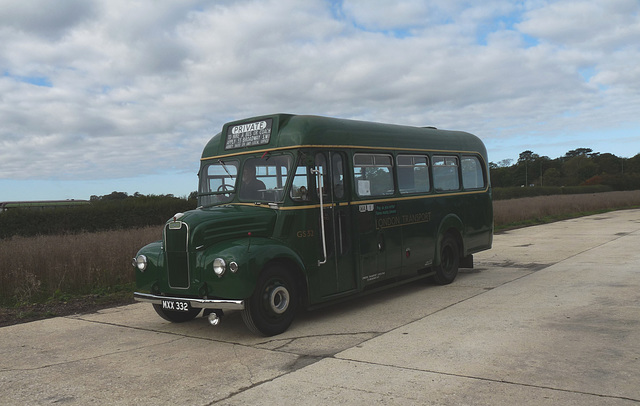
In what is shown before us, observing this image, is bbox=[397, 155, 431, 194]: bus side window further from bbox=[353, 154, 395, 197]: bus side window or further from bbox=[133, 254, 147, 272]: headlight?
bbox=[133, 254, 147, 272]: headlight

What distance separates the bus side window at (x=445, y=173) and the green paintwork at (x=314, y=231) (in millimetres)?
190

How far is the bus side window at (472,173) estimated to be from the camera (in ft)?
36.3

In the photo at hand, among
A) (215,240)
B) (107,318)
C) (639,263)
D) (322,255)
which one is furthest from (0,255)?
(639,263)

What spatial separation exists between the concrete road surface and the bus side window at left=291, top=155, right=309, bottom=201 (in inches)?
69.3

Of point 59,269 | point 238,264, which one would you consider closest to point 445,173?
point 238,264

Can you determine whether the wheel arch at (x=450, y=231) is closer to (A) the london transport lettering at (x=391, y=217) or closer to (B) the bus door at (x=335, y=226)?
(A) the london transport lettering at (x=391, y=217)

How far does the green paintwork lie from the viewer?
21.7 feet

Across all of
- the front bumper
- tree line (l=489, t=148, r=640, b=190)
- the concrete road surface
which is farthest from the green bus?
tree line (l=489, t=148, r=640, b=190)

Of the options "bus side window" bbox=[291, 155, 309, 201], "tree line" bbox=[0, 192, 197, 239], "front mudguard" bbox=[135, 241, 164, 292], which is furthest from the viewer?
"tree line" bbox=[0, 192, 197, 239]

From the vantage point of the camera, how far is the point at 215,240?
22.0 ft

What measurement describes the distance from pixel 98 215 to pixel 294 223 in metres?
18.2

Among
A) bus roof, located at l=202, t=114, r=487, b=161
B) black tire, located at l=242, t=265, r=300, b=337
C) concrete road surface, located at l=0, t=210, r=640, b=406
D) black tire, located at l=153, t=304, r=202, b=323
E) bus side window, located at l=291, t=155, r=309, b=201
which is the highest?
bus roof, located at l=202, t=114, r=487, b=161

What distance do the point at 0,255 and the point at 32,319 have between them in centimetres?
287

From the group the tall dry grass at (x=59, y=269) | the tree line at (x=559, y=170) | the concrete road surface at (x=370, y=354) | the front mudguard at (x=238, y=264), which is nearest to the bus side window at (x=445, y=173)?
the concrete road surface at (x=370, y=354)
